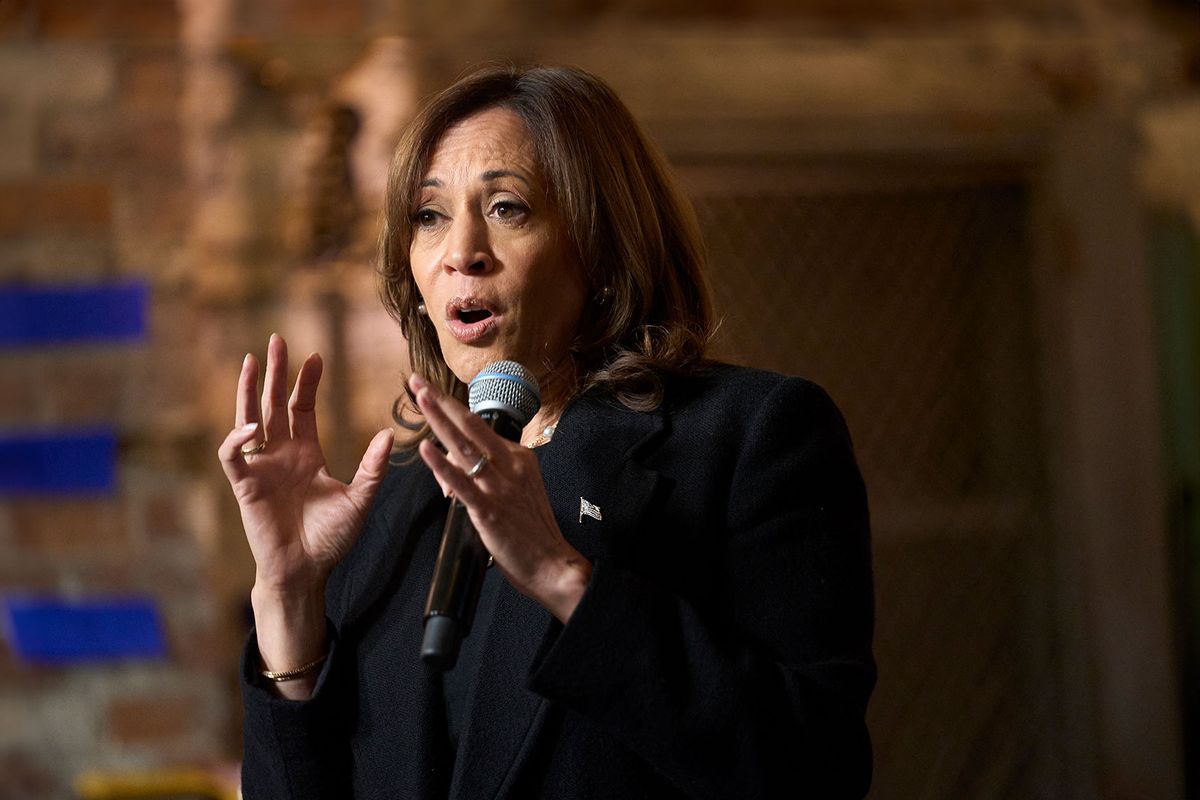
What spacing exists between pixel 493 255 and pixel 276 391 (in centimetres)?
24

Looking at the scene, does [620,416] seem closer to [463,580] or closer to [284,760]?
[463,580]

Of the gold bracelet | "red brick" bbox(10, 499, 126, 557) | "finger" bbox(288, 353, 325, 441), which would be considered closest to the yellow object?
"red brick" bbox(10, 499, 126, 557)

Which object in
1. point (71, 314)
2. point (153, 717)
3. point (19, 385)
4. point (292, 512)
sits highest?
point (292, 512)

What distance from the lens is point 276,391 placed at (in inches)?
47.8

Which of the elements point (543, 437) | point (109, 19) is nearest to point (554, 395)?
point (543, 437)

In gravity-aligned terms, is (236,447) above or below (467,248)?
below

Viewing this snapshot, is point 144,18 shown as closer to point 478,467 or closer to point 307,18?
point 307,18

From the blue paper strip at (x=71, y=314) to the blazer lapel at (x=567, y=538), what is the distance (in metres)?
1.56

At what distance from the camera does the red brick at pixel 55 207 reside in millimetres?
2584

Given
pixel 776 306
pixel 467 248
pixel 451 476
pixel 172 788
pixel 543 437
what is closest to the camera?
pixel 451 476

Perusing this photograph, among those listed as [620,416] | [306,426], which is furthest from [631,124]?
[306,426]

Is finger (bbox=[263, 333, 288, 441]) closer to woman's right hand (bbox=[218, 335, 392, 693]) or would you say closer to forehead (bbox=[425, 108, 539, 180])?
woman's right hand (bbox=[218, 335, 392, 693])

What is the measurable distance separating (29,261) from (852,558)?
6.57ft

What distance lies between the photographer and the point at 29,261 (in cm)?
258
